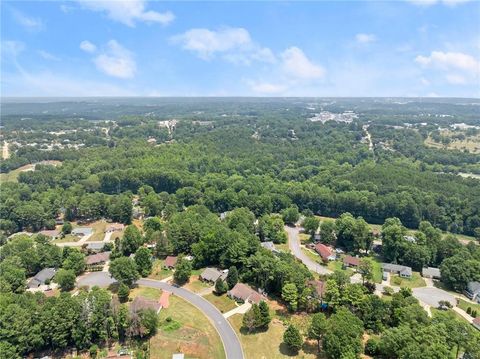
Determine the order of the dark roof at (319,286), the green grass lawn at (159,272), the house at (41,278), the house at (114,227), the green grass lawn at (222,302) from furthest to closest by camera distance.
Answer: the house at (114,227) → the green grass lawn at (159,272) → the house at (41,278) → the green grass lawn at (222,302) → the dark roof at (319,286)

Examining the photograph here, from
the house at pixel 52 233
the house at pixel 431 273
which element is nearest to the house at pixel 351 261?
the house at pixel 431 273

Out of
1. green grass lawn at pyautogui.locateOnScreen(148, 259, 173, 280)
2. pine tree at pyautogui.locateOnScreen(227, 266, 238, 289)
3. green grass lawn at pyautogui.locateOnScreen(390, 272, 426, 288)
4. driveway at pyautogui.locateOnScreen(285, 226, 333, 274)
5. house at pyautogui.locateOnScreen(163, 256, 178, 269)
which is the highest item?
pine tree at pyautogui.locateOnScreen(227, 266, 238, 289)

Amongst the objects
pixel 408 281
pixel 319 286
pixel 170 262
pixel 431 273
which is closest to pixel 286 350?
pixel 319 286

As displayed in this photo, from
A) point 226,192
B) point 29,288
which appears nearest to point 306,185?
point 226,192

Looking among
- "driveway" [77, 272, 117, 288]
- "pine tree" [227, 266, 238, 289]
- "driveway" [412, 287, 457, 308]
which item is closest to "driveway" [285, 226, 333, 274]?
"driveway" [412, 287, 457, 308]

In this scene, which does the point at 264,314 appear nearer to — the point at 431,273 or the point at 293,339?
the point at 293,339

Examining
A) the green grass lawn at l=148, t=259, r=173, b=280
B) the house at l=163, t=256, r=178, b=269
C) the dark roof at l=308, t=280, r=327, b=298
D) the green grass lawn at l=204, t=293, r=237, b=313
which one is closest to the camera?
the dark roof at l=308, t=280, r=327, b=298

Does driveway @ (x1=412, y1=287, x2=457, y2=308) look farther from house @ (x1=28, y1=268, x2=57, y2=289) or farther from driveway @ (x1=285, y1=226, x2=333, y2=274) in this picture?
house @ (x1=28, y1=268, x2=57, y2=289)

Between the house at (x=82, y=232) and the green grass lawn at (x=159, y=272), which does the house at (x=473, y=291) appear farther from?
the house at (x=82, y=232)
